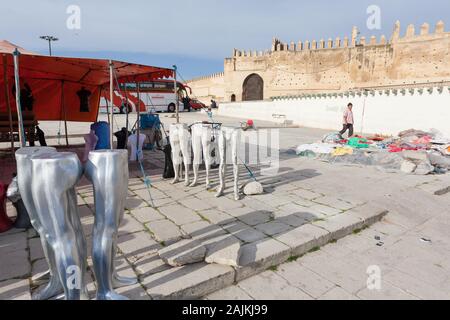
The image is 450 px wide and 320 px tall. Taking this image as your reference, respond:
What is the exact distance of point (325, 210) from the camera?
3.83 meters

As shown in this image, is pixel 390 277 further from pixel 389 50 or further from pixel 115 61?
pixel 389 50

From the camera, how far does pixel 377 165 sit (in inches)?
263

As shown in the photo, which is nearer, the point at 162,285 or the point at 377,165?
the point at 162,285

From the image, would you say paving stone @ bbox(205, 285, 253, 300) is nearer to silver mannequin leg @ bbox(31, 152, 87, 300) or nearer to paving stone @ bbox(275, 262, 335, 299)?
paving stone @ bbox(275, 262, 335, 299)

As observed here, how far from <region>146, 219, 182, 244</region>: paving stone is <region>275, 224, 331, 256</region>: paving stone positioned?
112 centimetres

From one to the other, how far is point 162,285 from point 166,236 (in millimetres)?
852

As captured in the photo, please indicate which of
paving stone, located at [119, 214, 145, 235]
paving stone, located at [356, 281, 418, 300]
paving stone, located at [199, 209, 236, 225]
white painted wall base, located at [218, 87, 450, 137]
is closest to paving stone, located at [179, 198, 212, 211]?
paving stone, located at [199, 209, 236, 225]

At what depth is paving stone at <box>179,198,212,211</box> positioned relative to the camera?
152 inches

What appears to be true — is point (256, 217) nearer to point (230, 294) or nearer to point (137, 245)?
point (230, 294)

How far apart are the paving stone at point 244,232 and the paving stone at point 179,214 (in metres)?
0.48

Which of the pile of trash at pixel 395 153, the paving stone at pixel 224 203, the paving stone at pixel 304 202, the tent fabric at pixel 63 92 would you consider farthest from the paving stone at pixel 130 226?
the pile of trash at pixel 395 153

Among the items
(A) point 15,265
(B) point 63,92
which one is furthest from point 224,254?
(B) point 63,92

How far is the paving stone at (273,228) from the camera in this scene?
313 centimetres

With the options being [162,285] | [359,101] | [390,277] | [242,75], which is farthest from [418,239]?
[242,75]
